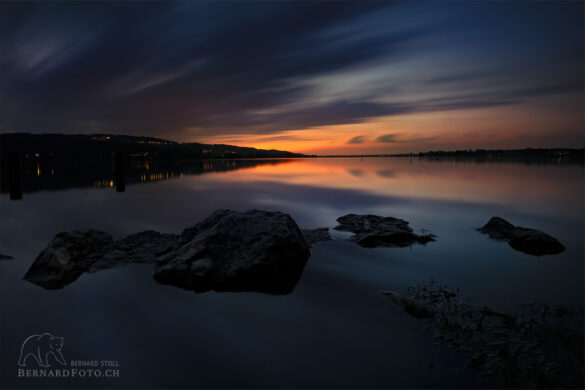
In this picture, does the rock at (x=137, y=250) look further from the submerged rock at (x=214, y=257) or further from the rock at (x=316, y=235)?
the rock at (x=316, y=235)

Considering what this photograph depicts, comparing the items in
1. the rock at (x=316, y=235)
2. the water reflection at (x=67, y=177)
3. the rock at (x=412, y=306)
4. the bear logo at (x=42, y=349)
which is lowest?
the bear logo at (x=42, y=349)

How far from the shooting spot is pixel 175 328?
5570mm

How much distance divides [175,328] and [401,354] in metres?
4.42

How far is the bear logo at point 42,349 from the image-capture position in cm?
476

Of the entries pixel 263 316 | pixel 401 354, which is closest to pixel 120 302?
pixel 263 316

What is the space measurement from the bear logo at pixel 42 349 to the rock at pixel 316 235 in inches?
323

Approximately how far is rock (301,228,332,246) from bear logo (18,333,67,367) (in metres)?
8.21

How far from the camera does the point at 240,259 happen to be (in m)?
7.65

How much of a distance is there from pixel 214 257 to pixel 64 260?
4.61 metres

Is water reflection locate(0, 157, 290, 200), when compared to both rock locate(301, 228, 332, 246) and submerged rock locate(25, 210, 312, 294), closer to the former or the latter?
submerged rock locate(25, 210, 312, 294)

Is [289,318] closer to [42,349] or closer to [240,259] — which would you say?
[240,259]

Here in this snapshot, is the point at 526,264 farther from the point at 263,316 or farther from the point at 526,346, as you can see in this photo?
the point at 263,316

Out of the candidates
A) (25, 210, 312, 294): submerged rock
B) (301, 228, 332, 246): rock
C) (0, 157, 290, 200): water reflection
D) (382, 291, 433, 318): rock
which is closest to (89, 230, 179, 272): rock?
(25, 210, 312, 294): submerged rock

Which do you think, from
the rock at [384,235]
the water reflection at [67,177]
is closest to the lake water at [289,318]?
the rock at [384,235]
